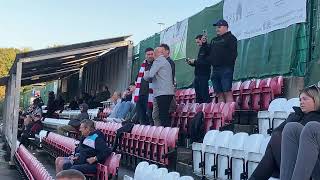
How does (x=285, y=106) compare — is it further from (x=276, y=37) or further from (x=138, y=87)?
(x=138, y=87)

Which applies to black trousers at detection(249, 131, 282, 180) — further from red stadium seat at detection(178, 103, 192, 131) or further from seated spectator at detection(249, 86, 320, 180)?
red stadium seat at detection(178, 103, 192, 131)

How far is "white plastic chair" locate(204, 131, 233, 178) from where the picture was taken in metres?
5.08

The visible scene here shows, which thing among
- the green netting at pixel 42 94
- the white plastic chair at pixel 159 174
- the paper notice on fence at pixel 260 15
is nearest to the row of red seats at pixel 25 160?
the white plastic chair at pixel 159 174

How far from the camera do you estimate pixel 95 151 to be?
19.7ft

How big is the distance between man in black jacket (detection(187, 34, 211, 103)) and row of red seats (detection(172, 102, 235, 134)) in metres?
0.35

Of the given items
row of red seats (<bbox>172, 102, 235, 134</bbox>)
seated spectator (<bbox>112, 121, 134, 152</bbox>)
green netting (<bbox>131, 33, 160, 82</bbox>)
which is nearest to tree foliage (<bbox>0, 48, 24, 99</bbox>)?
green netting (<bbox>131, 33, 160, 82</bbox>)

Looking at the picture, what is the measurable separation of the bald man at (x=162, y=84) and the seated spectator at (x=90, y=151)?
1342 mm

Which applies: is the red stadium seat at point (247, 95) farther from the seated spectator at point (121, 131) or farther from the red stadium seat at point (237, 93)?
the seated spectator at point (121, 131)

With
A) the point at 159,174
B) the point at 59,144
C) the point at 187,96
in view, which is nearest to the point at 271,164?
the point at 159,174

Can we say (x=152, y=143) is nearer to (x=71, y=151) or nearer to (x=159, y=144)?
(x=159, y=144)

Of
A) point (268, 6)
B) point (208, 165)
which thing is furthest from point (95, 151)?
point (268, 6)

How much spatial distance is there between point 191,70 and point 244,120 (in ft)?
11.9

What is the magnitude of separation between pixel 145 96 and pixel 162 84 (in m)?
0.93

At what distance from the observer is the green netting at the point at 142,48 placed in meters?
13.4
